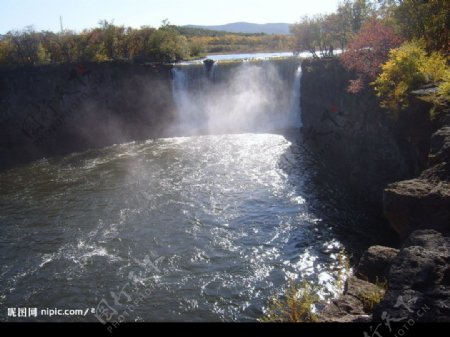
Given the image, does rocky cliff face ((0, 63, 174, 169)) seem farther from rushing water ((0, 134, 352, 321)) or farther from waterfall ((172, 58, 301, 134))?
rushing water ((0, 134, 352, 321))

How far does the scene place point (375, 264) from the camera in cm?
1312

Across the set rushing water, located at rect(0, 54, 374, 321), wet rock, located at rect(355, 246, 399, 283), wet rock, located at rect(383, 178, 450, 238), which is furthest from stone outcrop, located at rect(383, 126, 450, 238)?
rushing water, located at rect(0, 54, 374, 321)

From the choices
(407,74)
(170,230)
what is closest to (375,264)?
(170,230)

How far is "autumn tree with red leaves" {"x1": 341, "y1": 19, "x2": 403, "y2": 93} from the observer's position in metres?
25.6

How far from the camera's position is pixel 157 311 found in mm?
13727

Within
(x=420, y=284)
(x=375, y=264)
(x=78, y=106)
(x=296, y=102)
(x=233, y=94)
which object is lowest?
(x=375, y=264)

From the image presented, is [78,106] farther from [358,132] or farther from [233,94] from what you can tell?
[358,132]

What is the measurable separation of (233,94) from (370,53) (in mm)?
19491

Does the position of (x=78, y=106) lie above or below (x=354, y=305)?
→ above

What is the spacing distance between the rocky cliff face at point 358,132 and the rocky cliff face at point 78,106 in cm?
1572

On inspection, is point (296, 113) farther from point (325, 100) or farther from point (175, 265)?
point (175, 265)

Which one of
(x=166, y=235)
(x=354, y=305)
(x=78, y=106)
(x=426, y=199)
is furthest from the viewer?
(x=78, y=106)

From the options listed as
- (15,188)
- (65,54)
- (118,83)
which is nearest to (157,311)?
(15,188)

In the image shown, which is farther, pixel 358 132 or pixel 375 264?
pixel 358 132
